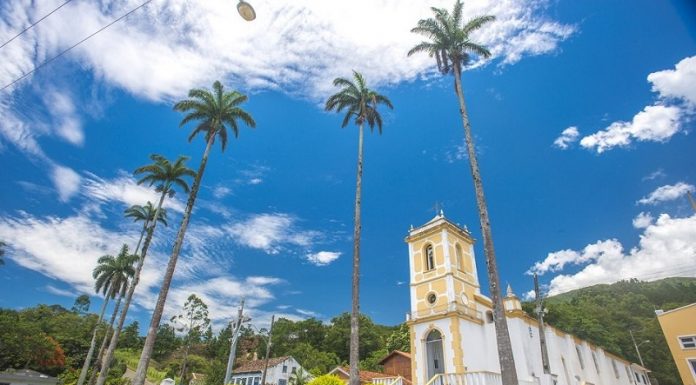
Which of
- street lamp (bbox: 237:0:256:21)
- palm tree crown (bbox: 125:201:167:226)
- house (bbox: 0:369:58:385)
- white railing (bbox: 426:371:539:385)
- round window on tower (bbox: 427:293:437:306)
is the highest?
palm tree crown (bbox: 125:201:167:226)

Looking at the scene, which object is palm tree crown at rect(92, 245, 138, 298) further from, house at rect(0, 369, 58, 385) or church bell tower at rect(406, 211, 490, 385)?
church bell tower at rect(406, 211, 490, 385)

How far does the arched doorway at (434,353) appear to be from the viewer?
2377 centimetres

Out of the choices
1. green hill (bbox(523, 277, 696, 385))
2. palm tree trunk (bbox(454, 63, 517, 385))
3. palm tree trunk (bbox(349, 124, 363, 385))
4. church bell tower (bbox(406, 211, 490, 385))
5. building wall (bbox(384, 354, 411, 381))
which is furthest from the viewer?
green hill (bbox(523, 277, 696, 385))

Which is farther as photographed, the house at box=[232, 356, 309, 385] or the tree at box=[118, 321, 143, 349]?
the tree at box=[118, 321, 143, 349]

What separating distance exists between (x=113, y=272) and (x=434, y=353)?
1724 inches

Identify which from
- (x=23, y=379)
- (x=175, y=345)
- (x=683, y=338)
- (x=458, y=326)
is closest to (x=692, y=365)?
(x=683, y=338)

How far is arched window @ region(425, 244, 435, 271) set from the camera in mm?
28078

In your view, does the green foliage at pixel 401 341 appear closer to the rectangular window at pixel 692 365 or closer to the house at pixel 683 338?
the house at pixel 683 338

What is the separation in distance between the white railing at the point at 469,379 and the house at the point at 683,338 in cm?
2816

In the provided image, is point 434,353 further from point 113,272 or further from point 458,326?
point 113,272

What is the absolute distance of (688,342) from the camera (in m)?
36.3

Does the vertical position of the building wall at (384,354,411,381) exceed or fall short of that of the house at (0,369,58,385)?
it exceeds it

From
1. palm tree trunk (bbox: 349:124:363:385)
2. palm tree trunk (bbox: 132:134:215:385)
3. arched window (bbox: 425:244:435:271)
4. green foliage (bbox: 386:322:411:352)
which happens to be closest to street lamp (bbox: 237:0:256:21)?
palm tree trunk (bbox: 349:124:363:385)

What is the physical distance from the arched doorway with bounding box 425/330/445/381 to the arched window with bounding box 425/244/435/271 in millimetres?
5078
